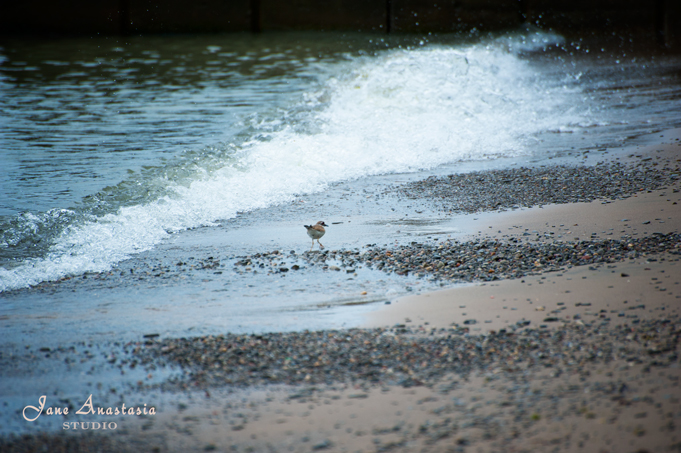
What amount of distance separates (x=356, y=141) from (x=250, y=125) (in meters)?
3.21

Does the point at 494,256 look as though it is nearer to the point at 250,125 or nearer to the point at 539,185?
the point at 539,185

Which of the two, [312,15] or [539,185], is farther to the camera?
A: [312,15]

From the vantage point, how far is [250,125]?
13531 mm

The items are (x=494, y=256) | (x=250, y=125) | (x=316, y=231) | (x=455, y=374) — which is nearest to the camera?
(x=455, y=374)

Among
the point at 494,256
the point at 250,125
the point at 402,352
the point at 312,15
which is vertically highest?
the point at 312,15

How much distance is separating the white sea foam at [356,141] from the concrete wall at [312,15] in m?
12.5

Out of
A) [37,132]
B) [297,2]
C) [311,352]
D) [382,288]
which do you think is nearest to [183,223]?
[382,288]

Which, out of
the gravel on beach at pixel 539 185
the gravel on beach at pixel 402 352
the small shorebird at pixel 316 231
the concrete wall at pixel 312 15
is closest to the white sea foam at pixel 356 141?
the gravel on beach at pixel 539 185

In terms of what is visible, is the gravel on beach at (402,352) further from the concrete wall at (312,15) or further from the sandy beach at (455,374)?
the concrete wall at (312,15)

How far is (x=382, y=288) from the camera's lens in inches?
201

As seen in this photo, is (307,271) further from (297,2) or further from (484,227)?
(297,2)

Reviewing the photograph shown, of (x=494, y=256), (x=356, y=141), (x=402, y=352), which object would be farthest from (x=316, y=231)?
(x=356, y=141)

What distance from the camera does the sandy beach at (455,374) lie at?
10.3 feet

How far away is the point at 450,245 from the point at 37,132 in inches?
424
